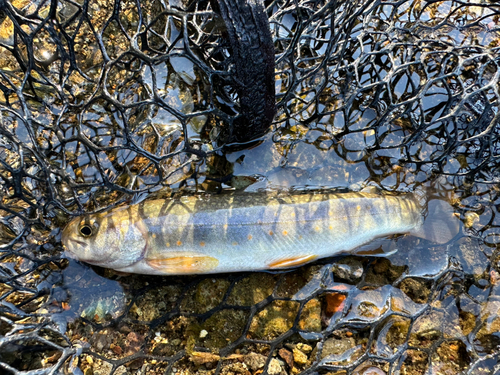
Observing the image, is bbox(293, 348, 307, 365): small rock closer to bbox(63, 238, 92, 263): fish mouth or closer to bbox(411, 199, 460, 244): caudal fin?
bbox(411, 199, 460, 244): caudal fin

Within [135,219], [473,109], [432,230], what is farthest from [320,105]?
[135,219]

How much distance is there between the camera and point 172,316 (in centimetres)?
305

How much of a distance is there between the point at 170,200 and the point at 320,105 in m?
1.99

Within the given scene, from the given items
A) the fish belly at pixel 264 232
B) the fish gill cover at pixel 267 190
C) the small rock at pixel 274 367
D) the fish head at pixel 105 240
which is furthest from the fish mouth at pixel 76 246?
the small rock at pixel 274 367

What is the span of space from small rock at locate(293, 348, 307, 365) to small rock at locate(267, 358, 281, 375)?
17 centimetres

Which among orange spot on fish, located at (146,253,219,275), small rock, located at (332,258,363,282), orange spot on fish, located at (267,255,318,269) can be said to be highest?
orange spot on fish, located at (146,253,219,275)

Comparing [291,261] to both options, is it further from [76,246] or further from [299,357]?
[76,246]

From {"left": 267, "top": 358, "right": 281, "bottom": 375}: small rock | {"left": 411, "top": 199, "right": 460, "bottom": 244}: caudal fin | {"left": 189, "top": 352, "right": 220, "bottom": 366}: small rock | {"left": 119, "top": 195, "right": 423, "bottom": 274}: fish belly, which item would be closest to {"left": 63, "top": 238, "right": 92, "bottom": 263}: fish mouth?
{"left": 119, "top": 195, "right": 423, "bottom": 274}: fish belly

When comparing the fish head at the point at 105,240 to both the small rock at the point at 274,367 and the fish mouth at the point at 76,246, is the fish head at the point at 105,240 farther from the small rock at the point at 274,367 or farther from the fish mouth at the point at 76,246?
the small rock at the point at 274,367

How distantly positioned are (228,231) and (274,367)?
1.31 m

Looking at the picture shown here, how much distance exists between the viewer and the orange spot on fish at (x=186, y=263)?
2980mm

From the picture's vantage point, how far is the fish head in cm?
291

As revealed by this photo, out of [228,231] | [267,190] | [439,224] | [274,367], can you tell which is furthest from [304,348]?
[439,224]

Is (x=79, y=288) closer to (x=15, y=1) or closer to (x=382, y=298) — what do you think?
(x=382, y=298)
